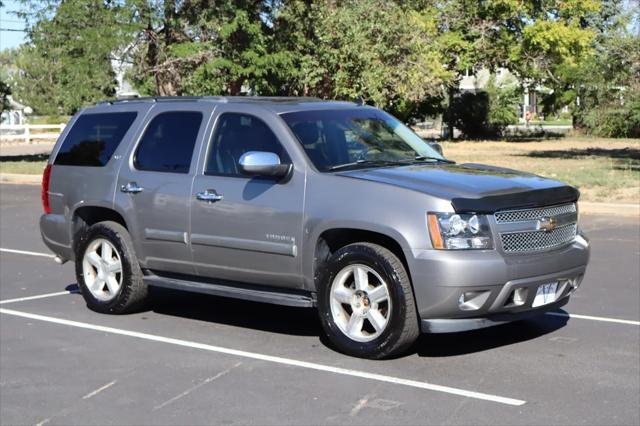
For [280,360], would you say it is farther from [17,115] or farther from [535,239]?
[17,115]

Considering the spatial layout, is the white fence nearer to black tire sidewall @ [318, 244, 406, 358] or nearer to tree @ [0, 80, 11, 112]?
tree @ [0, 80, 11, 112]

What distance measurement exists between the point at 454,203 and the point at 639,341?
6.61ft

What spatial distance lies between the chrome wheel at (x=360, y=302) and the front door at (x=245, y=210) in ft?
1.29

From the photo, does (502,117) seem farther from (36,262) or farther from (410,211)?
(410,211)

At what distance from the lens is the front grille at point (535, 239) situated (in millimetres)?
6602

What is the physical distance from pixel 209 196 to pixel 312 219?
3.26 feet

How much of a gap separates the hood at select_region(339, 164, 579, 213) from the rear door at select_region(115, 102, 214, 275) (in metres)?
1.50

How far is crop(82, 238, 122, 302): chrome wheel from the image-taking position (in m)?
8.46

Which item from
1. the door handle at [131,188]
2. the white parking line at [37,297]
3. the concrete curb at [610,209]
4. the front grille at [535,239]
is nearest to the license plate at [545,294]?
the front grille at [535,239]

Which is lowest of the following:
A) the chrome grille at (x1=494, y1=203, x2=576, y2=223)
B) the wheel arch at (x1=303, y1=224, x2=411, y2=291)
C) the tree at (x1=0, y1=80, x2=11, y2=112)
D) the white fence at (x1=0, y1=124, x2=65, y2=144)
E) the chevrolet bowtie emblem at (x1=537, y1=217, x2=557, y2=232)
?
the white fence at (x1=0, y1=124, x2=65, y2=144)

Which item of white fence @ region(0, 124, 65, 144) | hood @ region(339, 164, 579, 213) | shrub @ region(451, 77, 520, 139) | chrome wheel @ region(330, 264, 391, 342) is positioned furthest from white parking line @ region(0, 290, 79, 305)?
white fence @ region(0, 124, 65, 144)

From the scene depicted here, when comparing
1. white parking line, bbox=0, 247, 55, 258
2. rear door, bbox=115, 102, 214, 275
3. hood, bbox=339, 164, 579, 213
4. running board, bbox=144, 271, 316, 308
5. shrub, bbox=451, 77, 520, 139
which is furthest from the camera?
shrub, bbox=451, 77, 520, 139

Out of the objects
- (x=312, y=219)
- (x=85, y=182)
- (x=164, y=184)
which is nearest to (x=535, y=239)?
(x=312, y=219)

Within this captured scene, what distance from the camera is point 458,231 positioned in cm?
646
